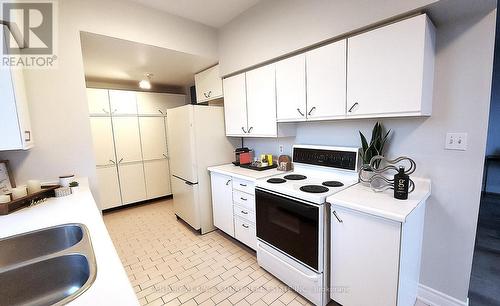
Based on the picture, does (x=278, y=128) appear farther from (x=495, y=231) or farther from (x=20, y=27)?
(x=495, y=231)

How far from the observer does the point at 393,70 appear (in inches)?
55.3

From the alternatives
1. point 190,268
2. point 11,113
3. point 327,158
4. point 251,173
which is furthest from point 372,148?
point 11,113

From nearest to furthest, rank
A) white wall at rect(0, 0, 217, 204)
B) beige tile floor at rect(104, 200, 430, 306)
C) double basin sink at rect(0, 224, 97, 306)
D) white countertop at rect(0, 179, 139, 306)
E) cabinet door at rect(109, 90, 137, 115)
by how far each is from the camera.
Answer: white countertop at rect(0, 179, 139, 306) < double basin sink at rect(0, 224, 97, 306) < white wall at rect(0, 0, 217, 204) < beige tile floor at rect(104, 200, 430, 306) < cabinet door at rect(109, 90, 137, 115)

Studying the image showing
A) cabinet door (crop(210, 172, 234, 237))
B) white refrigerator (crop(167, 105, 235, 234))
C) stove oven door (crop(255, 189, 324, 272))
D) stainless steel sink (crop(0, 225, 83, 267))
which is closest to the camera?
stainless steel sink (crop(0, 225, 83, 267))

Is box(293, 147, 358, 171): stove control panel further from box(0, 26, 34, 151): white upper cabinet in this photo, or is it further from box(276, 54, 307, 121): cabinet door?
box(0, 26, 34, 151): white upper cabinet

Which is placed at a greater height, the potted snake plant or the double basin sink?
the potted snake plant

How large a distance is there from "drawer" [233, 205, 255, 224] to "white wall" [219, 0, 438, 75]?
1550 mm

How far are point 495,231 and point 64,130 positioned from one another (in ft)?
14.9

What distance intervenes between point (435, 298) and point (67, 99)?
323 centimetres

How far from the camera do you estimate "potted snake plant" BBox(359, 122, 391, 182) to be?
168 centimetres

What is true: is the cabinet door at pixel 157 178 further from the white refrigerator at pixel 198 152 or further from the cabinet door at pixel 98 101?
the white refrigerator at pixel 198 152

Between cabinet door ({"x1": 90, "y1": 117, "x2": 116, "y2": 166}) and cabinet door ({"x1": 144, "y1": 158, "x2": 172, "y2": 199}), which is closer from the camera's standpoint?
cabinet door ({"x1": 90, "y1": 117, "x2": 116, "y2": 166})

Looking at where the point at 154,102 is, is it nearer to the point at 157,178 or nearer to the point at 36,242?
the point at 157,178

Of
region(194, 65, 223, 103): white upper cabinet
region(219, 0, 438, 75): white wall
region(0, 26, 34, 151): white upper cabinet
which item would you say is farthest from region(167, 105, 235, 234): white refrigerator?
region(0, 26, 34, 151): white upper cabinet
